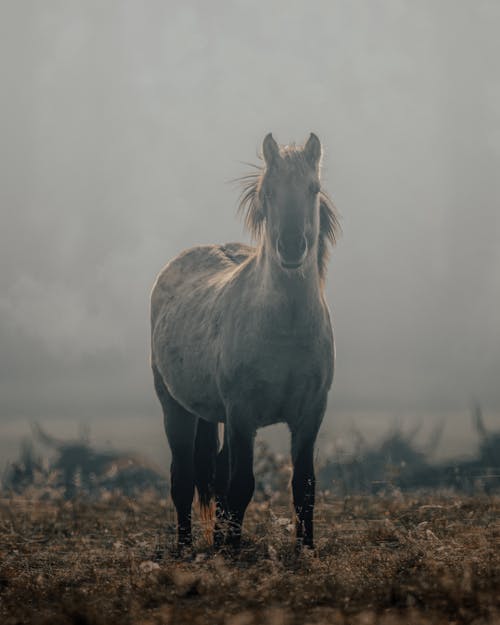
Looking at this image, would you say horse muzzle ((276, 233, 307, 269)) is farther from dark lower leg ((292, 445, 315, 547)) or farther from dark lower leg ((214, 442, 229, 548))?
dark lower leg ((214, 442, 229, 548))

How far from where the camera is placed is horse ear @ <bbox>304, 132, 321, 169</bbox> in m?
→ 6.69

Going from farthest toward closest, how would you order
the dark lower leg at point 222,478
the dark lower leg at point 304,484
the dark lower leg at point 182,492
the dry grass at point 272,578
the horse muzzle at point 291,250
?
the dark lower leg at point 182,492 → the dark lower leg at point 222,478 → the dark lower leg at point 304,484 → the horse muzzle at point 291,250 → the dry grass at point 272,578

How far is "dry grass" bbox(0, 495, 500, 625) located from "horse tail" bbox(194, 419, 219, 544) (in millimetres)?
516

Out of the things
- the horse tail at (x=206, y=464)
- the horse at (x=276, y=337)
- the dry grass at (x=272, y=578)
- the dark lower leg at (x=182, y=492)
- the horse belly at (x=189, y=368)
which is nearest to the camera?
the dry grass at (x=272, y=578)

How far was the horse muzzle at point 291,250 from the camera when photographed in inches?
229

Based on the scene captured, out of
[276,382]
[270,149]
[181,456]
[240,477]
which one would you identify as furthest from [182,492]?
[270,149]

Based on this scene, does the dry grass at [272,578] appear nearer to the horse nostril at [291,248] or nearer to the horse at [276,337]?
the horse at [276,337]

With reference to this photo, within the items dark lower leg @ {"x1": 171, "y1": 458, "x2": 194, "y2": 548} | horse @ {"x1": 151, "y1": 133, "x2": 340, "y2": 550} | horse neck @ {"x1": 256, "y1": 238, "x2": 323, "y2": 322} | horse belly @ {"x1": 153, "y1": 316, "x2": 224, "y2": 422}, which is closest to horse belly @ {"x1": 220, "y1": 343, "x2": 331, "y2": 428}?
horse @ {"x1": 151, "y1": 133, "x2": 340, "y2": 550}

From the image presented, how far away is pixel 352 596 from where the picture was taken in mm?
4316

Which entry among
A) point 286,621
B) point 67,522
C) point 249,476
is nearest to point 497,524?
point 249,476

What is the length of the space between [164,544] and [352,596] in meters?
3.61

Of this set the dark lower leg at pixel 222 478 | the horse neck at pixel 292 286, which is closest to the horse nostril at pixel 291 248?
the horse neck at pixel 292 286

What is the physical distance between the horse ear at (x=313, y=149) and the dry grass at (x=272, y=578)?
3.08m

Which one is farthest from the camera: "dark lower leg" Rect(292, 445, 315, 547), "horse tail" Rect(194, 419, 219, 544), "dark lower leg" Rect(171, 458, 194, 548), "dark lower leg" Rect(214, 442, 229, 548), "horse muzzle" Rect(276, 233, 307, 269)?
"horse tail" Rect(194, 419, 219, 544)
